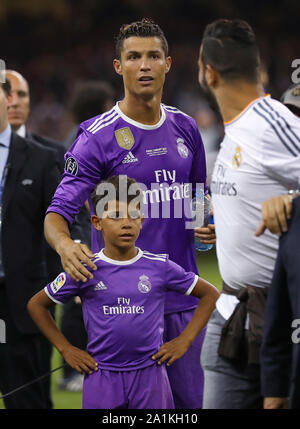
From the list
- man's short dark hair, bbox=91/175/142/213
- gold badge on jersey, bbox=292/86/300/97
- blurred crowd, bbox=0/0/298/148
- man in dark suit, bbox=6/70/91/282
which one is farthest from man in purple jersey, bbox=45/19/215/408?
blurred crowd, bbox=0/0/298/148

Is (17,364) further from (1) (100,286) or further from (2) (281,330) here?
(2) (281,330)

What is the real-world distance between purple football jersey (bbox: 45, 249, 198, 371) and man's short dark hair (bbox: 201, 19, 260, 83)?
0.97 metres

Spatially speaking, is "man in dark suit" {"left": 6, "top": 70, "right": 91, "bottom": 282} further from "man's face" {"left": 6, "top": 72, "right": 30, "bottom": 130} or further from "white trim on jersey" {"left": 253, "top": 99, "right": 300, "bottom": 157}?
"white trim on jersey" {"left": 253, "top": 99, "right": 300, "bottom": 157}

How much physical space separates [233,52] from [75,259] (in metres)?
1.04

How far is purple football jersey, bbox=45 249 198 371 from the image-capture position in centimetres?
359

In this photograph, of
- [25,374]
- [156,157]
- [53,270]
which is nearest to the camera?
[156,157]

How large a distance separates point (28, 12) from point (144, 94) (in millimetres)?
17195

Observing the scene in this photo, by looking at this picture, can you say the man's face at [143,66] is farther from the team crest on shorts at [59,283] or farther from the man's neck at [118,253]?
the team crest on shorts at [59,283]

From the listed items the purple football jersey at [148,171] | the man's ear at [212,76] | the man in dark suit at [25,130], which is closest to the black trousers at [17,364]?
the purple football jersey at [148,171]

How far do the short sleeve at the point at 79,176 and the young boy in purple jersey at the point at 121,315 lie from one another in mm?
113

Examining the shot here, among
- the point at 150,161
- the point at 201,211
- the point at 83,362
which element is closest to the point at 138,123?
the point at 150,161

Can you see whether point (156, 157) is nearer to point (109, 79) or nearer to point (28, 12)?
point (109, 79)

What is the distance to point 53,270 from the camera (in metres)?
6.12
